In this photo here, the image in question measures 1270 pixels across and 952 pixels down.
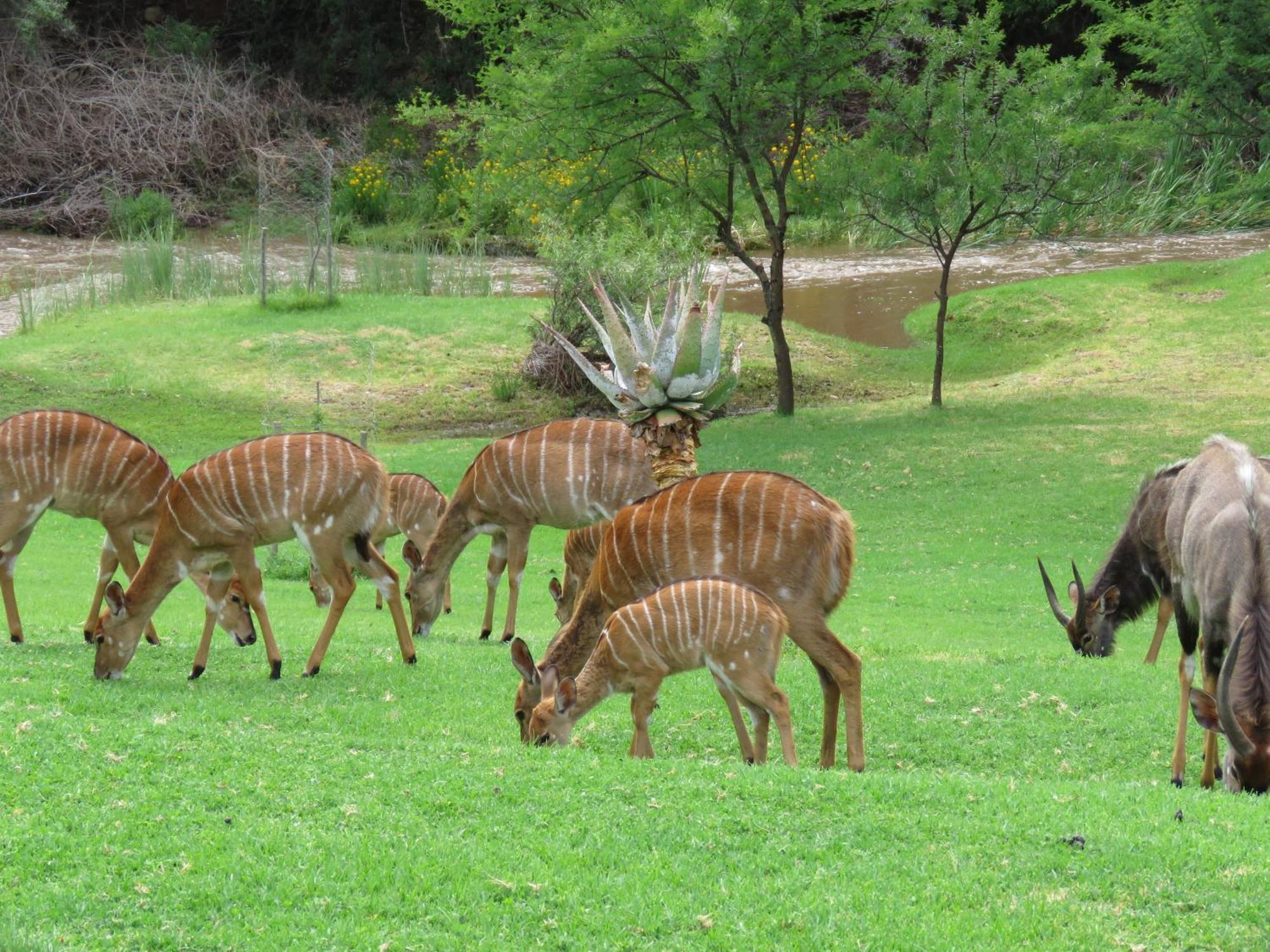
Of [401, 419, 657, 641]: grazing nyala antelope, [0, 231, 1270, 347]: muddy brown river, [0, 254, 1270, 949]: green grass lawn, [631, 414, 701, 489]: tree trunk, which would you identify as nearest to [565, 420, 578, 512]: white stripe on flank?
[401, 419, 657, 641]: grazing nyala antelope

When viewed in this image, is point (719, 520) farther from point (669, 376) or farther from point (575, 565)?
point (575, 565)

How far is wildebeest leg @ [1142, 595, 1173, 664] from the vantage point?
9961mm

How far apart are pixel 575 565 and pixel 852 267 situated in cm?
2293

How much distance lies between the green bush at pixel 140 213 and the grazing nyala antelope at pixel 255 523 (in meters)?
24.6

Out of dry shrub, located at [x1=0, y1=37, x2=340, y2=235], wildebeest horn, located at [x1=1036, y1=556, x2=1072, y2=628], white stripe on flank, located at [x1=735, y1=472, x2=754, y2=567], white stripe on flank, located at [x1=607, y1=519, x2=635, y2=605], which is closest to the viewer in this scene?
white stripe on flank, located at [x1=735, y1=472, x2=754, y2=567]

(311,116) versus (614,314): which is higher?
(311,116)

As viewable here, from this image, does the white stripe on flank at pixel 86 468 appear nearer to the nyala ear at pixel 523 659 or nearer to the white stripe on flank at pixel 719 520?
the nyala ear at pixel 523 659

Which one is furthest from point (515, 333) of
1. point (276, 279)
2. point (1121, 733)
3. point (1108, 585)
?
point (1121, 733)

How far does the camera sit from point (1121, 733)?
25.0 feet

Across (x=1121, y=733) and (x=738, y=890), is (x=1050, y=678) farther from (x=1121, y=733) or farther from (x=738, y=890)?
(x=738, y=890)

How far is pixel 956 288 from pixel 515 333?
9279 mm

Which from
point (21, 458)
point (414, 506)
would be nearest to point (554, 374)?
point (414, 506)

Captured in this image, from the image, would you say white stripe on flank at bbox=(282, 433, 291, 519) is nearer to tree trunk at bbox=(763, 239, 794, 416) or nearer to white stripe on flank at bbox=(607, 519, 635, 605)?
white stripe on flank at bbox=(607, 519, 635, 605)

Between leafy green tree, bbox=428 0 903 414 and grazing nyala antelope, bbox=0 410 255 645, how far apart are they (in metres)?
9.76
